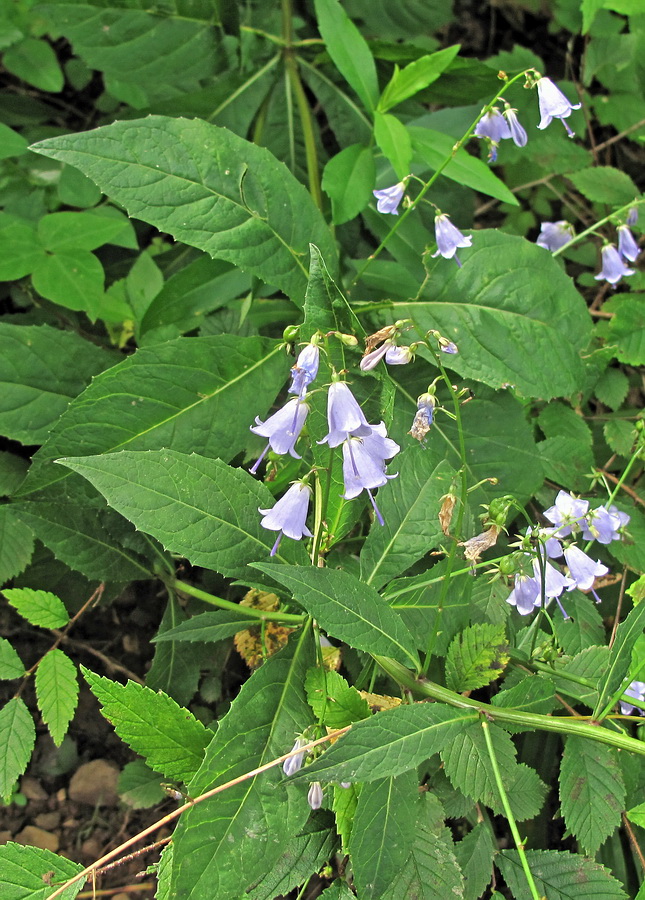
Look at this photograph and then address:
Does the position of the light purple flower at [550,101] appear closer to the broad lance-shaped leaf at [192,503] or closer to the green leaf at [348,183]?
the green leaf at [348,183]

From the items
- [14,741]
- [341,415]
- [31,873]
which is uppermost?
[341,415]

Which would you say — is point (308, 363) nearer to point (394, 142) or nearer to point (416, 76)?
point (394, 142)

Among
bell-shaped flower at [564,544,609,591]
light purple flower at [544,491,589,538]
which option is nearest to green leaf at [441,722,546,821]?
bell-shaped flower at [564,544,609,591]

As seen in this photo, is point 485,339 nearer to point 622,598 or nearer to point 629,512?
point 629,512

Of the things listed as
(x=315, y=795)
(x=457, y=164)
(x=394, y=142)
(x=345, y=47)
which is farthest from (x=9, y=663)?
(x=345, y=47)

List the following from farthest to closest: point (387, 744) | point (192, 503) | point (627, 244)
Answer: point (627, 244), point (192, 503), point (387, 744)

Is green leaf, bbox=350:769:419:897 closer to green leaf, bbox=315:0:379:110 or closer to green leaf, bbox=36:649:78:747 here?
green leaf, bbox=36:649:78:747
